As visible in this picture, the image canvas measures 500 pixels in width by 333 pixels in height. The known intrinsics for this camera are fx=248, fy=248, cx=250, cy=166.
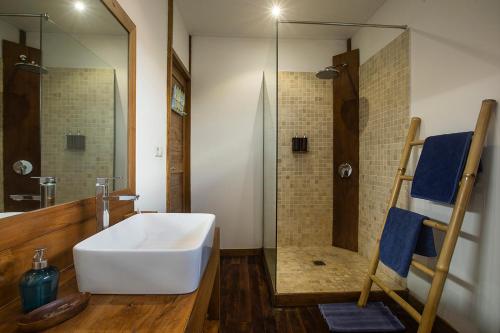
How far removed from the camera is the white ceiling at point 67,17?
68cm

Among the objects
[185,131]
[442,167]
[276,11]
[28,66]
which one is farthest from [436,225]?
[185,131]

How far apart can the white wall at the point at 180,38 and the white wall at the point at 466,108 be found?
1.95 m

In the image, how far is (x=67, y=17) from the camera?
0.91 meters

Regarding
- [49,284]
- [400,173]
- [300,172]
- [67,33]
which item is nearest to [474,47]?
[400,173]

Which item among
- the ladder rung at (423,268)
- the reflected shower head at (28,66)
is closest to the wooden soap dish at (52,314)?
the reflected shower head at (28,66)

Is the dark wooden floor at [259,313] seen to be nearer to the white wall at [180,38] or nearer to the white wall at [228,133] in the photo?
the white wall at [228,133]

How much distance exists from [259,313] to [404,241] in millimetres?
1097

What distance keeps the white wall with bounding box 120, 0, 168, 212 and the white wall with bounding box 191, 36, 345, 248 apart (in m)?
0.83

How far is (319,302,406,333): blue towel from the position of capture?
158 cm

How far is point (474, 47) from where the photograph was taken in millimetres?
1359

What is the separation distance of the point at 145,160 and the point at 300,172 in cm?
178

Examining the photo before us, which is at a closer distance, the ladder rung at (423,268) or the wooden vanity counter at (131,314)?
the wooden vanity counter at (131,314)

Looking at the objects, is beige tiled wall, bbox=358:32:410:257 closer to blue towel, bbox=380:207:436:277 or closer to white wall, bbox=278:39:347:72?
blue towel, bbox=380:207:436:277

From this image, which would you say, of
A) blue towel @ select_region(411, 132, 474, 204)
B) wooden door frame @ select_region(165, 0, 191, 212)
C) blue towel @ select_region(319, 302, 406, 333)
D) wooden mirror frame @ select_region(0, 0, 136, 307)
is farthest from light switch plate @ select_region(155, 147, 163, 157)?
blue towel @ select_region(411, 132, 474, 204)
